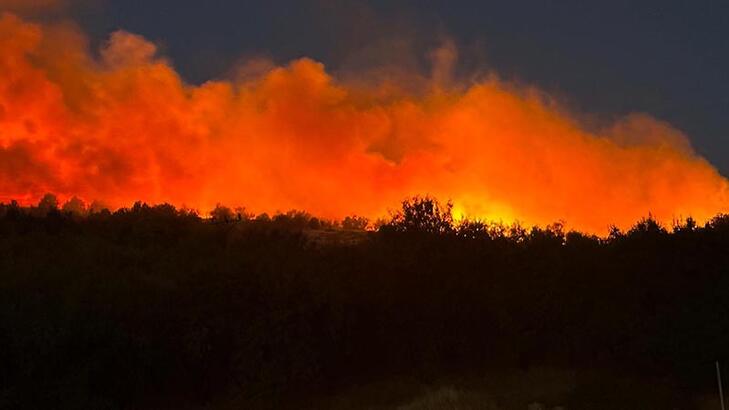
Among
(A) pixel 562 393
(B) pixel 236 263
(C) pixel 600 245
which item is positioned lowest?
(A) pixel 562 393

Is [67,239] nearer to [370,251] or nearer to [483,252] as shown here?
[370,251]

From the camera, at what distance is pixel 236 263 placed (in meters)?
19.1

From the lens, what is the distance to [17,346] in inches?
552

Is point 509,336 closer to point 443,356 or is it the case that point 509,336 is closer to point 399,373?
point 443,356

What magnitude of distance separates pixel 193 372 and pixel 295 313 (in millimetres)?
2849

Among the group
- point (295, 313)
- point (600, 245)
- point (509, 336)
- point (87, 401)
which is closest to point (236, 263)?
point (295, 313)

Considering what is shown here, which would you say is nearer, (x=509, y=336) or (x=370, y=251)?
(x=509, y=336)


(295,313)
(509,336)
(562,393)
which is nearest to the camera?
(562,393)

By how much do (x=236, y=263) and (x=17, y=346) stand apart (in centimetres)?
616

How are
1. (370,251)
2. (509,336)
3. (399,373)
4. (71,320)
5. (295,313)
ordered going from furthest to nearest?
(370,251) → (509,336) → (399,373) → (295,313) → (71,320)

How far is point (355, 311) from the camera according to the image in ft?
65.1

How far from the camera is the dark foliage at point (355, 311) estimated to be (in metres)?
15.6

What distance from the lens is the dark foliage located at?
15.6 meters

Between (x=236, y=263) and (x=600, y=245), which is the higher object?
(x=600, y=245)
